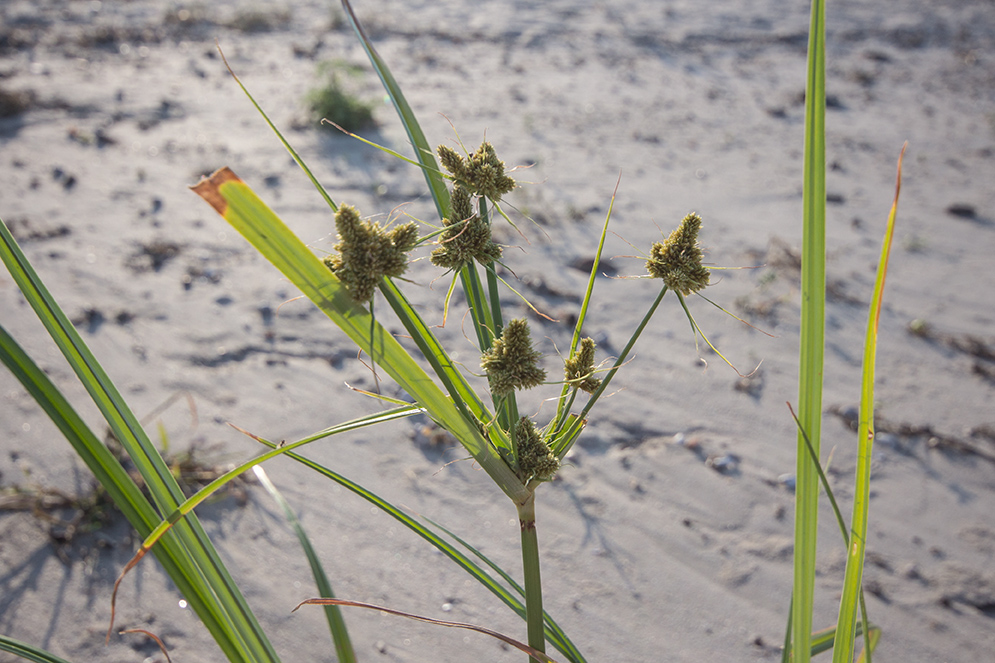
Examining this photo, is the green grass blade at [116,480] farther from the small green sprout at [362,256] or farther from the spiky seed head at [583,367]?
the spiky seed head at [583,367]

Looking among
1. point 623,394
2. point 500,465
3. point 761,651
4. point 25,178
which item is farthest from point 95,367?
point 25,178

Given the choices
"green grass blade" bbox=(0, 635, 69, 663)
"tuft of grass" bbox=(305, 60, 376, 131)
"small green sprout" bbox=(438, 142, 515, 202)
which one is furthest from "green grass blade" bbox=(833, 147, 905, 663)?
"tuft of grass" bbox=(305, 60, 376, 131)

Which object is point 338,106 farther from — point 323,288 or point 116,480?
point 323,288

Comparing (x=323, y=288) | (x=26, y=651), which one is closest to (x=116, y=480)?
(x=26, y=651)

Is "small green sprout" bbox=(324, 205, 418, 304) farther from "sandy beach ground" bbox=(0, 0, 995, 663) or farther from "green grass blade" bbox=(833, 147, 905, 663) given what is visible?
"sandy beach ground" bbox=(0, 0, 995, 663)

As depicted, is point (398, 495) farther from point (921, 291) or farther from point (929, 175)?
point (929, 175)
